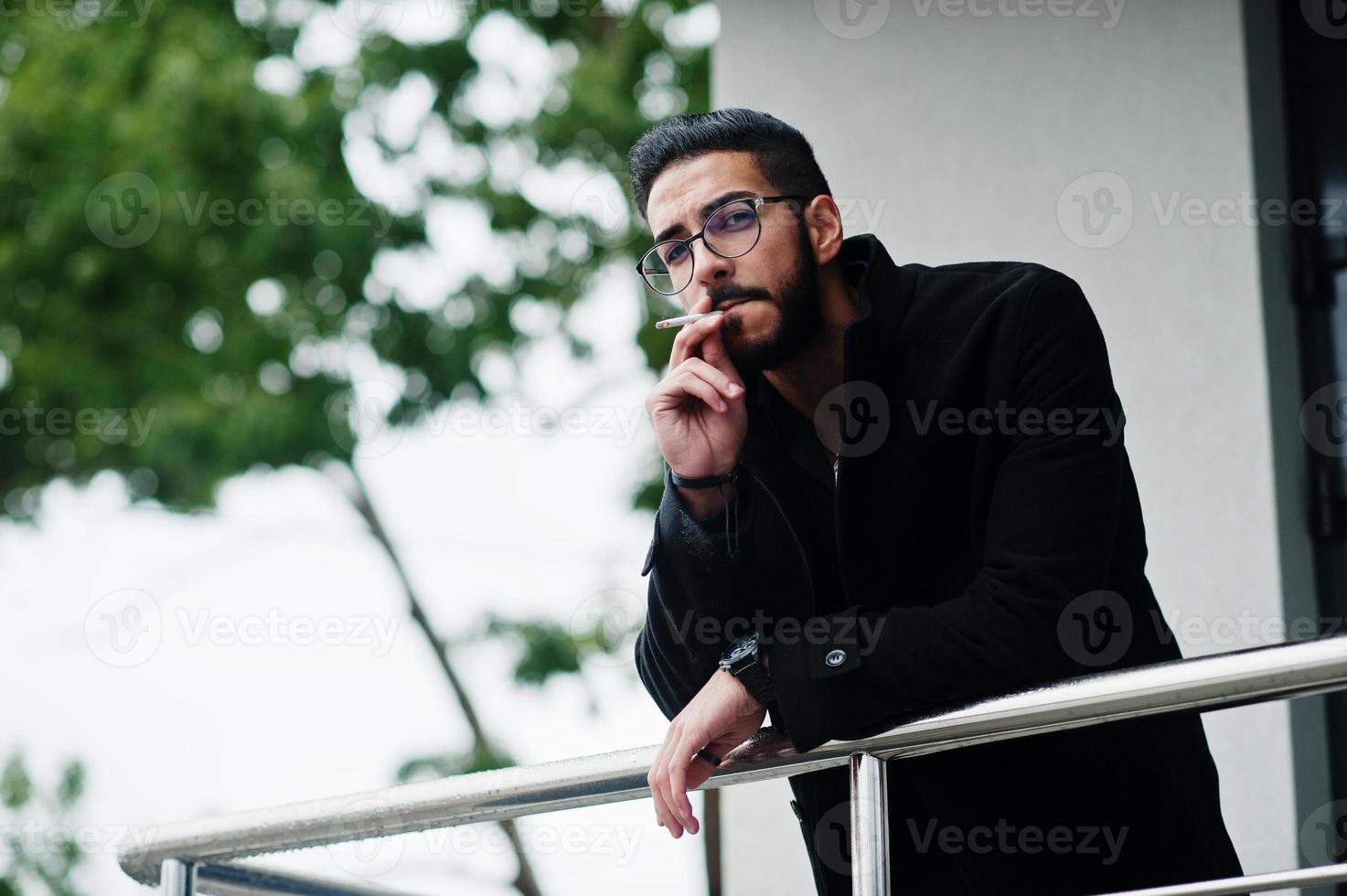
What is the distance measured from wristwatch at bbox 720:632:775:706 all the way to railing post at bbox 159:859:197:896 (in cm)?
103

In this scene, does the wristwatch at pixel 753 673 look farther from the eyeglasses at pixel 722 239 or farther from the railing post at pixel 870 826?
the eyeglasses at pixel 722 239

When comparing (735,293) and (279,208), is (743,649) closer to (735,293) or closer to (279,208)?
(735,293)

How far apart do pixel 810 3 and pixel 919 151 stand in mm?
616

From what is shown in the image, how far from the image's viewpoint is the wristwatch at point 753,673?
177 centimetres

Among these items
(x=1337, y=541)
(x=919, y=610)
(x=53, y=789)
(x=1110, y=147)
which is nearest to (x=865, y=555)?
(x=919, y=610)

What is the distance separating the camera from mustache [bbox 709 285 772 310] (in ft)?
7.12

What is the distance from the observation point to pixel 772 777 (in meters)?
1.78

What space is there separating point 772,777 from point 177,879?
1055 millimetres

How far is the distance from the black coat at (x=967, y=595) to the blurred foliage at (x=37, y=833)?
1112cm

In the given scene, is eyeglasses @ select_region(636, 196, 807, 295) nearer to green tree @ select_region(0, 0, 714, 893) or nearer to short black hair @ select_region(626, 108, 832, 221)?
short black hair @ select_region(626, 108, 832, 221)

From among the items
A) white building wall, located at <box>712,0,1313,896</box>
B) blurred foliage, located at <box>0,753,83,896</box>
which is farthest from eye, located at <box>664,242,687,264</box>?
blurred foliage, located at <box>0,753,83,896</box>

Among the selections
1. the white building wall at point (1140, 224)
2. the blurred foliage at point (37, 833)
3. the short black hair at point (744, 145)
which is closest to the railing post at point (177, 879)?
the short black hair at point (744, 145)

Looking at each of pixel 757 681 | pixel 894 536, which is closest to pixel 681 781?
pixel 757 681

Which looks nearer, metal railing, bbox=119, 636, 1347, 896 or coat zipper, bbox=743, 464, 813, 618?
metal railing, bbox=119, 636, 1347, 896
